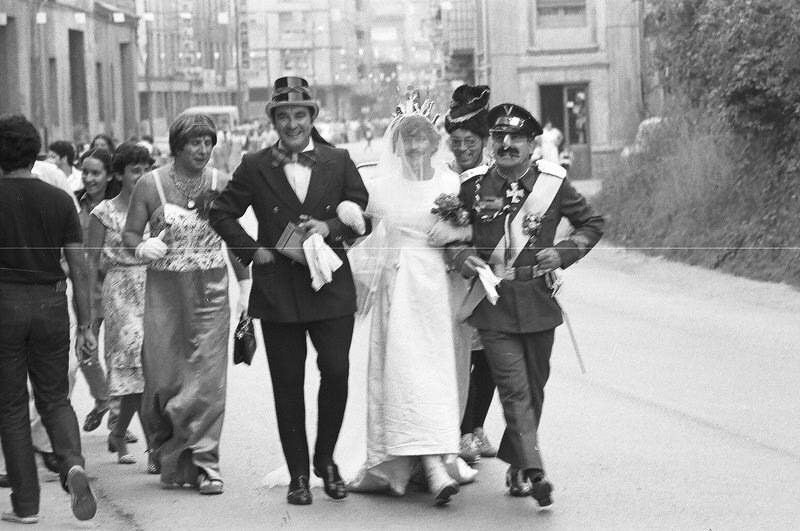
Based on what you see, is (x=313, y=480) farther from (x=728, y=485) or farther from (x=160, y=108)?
(x=160, y=108)

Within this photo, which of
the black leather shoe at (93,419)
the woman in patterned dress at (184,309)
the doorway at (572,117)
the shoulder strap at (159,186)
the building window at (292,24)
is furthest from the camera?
the building window at (292,24)

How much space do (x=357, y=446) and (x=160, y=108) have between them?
7842 centimetres

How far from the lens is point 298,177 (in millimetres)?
7609

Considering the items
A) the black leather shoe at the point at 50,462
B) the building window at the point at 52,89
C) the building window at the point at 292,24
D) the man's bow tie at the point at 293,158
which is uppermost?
the building window at the point at 292,24

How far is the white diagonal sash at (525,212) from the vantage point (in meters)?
7.42

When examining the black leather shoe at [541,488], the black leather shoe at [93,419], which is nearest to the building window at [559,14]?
the black leather shoe at [93,419]

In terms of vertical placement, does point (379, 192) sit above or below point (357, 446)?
above

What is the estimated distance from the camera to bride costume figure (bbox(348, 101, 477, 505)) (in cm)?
740

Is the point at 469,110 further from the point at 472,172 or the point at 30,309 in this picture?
the point at 30,309

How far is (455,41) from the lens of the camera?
63562mm

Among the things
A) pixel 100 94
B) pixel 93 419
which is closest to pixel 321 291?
pixel 93 419

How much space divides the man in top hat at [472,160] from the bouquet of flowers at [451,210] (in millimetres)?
783

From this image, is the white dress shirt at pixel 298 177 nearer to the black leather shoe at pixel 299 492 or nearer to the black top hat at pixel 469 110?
the black top hat at pixel 469 110

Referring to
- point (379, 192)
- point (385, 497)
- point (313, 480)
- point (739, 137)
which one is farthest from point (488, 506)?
point (739, 137)
